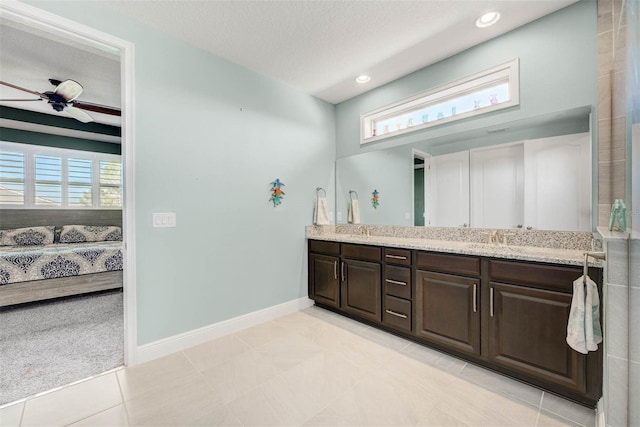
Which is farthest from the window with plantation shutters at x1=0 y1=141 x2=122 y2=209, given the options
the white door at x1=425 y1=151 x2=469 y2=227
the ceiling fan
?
the white door at x1=425 y1=151 x2=469 y2=227

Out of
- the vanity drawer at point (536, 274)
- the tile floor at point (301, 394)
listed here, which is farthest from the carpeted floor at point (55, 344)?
the vanity drawer at point (536, 274)

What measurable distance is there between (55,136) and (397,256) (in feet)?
20.0

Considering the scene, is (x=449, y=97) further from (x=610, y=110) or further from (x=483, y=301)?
(x=483, y=301)

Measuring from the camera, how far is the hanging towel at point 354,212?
11.2 ft

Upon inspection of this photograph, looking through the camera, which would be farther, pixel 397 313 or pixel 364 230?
pixel 364 230

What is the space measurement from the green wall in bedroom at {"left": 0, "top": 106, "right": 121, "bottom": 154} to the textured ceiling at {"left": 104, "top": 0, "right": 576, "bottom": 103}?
376cm

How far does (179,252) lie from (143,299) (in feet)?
1.41

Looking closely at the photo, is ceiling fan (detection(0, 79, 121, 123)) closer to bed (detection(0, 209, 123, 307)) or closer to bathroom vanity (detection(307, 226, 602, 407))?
bed (detection(0, 209, 123, 307))

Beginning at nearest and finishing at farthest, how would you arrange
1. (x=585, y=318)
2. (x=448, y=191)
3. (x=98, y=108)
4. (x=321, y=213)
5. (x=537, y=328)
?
1. (x=585, y=318)
2. (x=537, y=328)
3. (x=448, y=191)
4. (x=321, y=213)
5. (x=98, y=108)

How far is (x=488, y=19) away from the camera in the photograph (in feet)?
6.70

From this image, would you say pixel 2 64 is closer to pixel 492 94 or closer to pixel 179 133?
pixel 179 133

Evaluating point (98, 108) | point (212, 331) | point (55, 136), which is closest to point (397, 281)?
point (212, 331)

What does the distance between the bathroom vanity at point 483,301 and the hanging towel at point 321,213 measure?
2.03ft

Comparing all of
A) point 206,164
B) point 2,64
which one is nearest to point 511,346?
point 206,164
